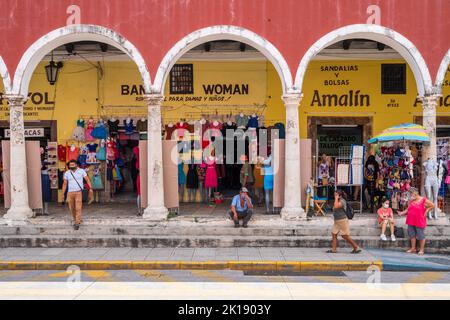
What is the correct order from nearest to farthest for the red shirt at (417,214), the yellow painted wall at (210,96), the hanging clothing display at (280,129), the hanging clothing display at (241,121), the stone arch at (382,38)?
the red shirt at (417,214), the stone arch at (382,38), the hanging clothing display at (280,129), the hanging clothing display at (241,121), the yellow painted wall at (210,96)

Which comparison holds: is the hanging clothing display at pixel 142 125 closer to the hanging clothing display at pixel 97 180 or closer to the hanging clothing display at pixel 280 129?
the hanging clothing display at pixel 97 180

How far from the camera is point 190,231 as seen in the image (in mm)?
10375

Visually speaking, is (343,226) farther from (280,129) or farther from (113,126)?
(113,126)

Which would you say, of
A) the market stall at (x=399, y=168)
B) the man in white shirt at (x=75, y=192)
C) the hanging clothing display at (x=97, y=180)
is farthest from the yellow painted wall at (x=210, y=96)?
the man in white shirt at (x=75, y=192)

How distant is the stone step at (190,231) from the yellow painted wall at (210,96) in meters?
4.08

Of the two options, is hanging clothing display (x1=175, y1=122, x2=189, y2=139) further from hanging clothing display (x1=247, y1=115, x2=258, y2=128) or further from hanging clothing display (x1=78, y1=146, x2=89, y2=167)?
hanging clothing display (x1=78, y1=146, x2=89, y2=167)

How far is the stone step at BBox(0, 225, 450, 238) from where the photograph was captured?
33.6 ft

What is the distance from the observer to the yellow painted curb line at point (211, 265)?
28.3 feet

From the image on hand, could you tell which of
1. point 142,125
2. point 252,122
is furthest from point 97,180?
point 252,122

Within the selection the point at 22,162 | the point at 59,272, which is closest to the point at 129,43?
the point at 22,162

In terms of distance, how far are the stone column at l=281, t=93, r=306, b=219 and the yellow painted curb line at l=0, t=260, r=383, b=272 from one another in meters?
1.98

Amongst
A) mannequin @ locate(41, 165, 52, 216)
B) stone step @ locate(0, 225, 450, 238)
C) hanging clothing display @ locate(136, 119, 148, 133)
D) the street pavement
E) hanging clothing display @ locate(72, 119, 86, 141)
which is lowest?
the street pavement

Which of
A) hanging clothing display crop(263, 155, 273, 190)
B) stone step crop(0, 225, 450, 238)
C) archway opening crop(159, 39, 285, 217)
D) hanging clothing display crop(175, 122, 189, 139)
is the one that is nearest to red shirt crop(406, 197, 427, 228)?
stone step crop(0, 225, 450, 238)

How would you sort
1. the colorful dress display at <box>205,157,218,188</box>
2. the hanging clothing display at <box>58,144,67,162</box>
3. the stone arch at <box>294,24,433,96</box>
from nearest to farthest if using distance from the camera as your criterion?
the stone arch at <box>294,24,433,96</box>
the colorful dress display at <box>205,157,218,188</box>
the hanging clothing display at <box>58,144,67,162</box>
